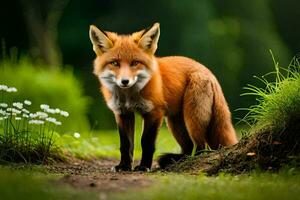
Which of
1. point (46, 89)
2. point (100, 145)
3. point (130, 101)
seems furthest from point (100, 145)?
point (130, 101)

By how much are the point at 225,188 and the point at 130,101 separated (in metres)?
2.55

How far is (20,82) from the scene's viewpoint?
1137cm

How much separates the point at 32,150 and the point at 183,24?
488 inches

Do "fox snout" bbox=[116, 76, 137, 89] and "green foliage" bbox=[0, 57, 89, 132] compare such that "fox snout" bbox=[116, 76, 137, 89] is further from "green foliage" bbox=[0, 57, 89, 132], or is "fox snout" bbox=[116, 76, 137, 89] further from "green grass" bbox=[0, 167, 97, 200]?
"green foliage" bbox=[0, 57, 89, 132]

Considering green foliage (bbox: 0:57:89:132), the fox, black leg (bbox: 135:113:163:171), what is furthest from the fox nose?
green foliage (bbox: 0:57:89:132)

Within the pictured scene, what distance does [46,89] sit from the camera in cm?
1168

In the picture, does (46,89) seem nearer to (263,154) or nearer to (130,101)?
(130,101)

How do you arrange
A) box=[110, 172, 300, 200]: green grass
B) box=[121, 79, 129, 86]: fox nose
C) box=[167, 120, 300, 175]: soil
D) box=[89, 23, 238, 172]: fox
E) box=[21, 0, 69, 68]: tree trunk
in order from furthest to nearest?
box=[21, 0, 69, 68]: tree trunk, box=[89, 23, 238, 172]: fox, box=[121, 79, 129, 86]: fox nose, box=[167, 120, 300, 175]: soil, box=[110, 172, 300, 200]: green grass

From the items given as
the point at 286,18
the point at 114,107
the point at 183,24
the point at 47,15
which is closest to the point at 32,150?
the point at 114,107

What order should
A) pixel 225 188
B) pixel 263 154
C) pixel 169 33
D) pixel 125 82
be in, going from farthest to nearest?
pixel 169 33 → pixel 125 82 → pixel 263 154 → pixel 225 188

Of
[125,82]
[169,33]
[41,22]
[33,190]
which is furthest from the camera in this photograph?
[169,33]

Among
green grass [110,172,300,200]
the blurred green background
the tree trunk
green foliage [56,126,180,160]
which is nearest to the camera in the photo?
green grass [110,172,300,200]

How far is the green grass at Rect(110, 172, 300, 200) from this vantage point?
532cm

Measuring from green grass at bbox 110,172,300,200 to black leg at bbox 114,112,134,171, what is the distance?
1462 millimetres
